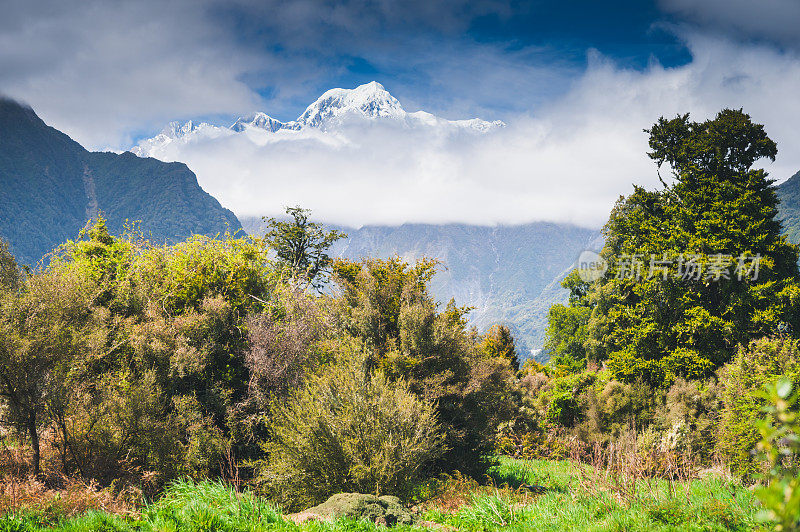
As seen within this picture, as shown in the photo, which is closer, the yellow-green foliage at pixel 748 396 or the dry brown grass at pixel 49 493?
the dry brown grass at pixel 49 493

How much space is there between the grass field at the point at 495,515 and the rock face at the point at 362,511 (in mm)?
335

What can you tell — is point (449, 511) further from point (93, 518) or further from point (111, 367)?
point (111, 367)

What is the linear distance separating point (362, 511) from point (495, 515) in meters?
2.22

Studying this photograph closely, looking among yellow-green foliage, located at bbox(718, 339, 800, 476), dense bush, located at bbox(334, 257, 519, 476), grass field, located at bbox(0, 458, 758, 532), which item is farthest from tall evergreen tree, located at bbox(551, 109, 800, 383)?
grass field, located at bbox(0, 458, 758, 532)

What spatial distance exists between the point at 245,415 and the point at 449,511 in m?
7.62

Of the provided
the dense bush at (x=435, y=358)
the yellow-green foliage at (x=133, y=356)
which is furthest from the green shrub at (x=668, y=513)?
the yellow-green foliage at (x=133, y=356)

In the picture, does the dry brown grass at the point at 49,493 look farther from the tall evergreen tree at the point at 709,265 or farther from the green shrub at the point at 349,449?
the tall evergreen tree at the point at 709,265

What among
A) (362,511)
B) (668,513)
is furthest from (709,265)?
(362,511)

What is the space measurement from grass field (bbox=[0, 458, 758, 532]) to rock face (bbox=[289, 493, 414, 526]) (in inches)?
13.2

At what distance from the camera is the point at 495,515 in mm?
7676

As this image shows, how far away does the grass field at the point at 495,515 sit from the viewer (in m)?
6.50

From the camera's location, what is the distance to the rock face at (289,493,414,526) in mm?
7484

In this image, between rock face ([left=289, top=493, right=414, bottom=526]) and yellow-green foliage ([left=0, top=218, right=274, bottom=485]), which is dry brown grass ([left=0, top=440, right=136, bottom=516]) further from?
rock face ([left=289, top=493, right=414, bottom=526])

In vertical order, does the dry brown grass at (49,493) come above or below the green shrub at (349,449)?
below
